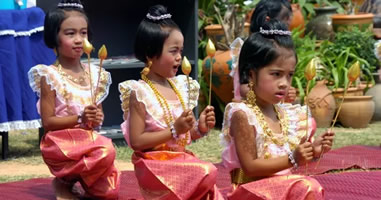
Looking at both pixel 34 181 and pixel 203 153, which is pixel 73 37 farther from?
pixel 203 153

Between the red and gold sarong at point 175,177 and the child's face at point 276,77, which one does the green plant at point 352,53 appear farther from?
the child's face at point 276,77

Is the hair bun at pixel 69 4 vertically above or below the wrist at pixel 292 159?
above

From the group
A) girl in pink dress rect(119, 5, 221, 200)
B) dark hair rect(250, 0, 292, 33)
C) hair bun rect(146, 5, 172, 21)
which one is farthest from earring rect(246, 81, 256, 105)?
dark hair rect(250, 0, 292, 33)

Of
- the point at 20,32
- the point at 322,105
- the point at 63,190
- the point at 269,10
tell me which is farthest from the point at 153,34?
the point at 322,105

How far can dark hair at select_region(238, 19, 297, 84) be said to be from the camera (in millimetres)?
3398

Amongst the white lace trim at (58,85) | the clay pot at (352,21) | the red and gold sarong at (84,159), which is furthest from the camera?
the clay pot at (352,21)

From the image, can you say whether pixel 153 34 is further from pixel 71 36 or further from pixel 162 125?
pixel 71 36

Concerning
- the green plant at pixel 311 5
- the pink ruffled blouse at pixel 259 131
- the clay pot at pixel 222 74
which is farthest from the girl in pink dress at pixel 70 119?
the green plant at pixel 311 5

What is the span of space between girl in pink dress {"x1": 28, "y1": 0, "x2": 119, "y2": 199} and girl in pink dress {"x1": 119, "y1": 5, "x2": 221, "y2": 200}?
0.44m

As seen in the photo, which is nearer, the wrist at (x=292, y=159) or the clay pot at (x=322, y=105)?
the wrist at (x=292, y=159)

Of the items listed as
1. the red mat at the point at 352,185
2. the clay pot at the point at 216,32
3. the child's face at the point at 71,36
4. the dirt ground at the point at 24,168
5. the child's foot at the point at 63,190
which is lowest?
the dirt ground at the point at 24,168

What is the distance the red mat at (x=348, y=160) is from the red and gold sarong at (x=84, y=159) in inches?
54.8

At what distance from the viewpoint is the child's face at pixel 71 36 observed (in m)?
4.42

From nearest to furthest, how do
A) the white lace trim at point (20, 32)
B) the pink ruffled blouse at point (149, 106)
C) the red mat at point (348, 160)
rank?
1. the pink ruffled blouse at point (149, 106)
2. the red mat at point (348, 160)
3. the white lace trim at point (20, 32)
